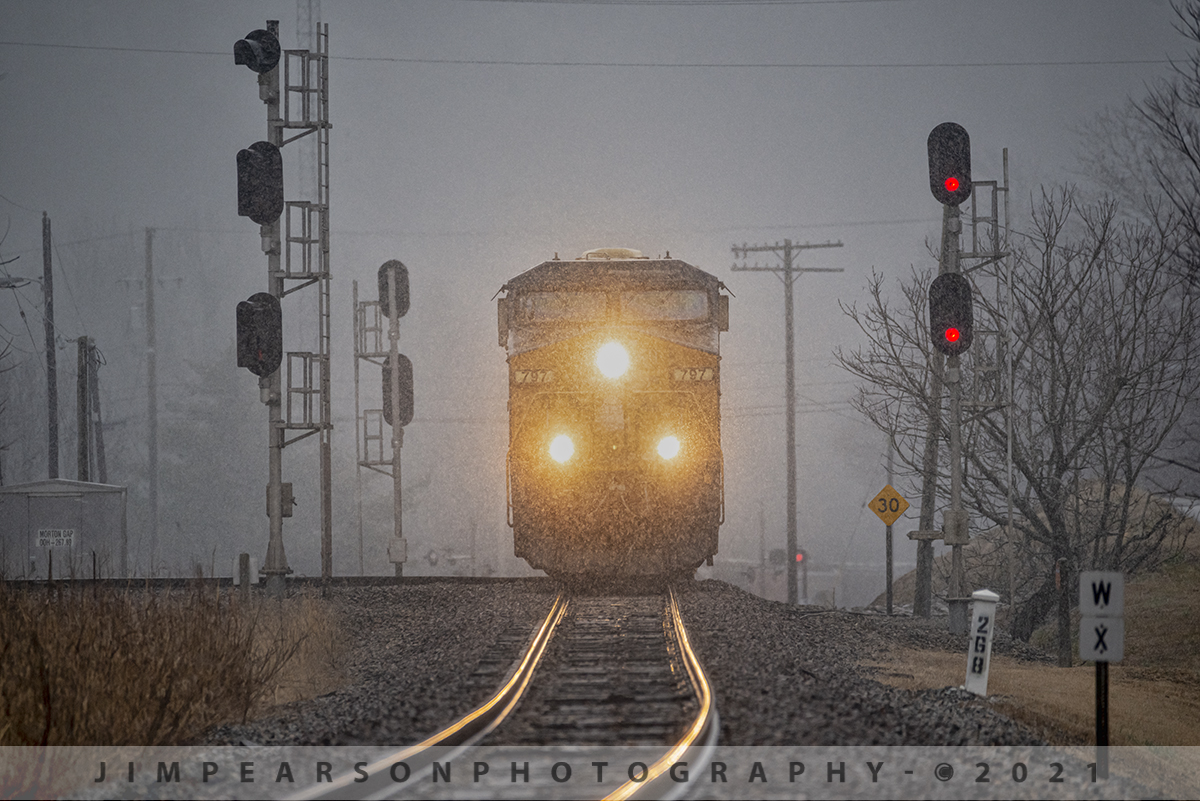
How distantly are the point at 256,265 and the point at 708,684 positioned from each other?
109569 millimetres

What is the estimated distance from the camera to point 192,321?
309 feet

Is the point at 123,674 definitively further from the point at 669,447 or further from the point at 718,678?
the point at 669,447

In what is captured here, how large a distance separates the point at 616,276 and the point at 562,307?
0.90 metres

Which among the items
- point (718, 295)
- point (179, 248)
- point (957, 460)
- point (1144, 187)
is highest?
point (179, 248)

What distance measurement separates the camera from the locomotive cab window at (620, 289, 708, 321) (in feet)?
52.1

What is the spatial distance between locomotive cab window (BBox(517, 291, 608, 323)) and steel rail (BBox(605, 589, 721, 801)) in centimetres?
699

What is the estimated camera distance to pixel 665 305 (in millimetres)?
15922

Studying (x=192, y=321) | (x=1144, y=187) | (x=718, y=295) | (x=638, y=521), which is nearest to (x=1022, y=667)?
(x=638, y=521)

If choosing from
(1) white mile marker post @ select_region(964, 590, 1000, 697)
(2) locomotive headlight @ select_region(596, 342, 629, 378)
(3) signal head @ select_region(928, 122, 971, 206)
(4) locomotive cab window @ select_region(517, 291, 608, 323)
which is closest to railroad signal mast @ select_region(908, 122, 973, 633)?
(3) signal head @ select_region(928, 122, 971, 206)

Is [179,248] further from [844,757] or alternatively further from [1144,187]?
[844,757]

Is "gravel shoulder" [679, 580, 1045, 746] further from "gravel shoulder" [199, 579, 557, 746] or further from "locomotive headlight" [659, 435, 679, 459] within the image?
"locomotive headlight" [659, 435, 679, 459]

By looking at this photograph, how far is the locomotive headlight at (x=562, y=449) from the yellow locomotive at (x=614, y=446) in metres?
0.01

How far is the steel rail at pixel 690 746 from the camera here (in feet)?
19.1

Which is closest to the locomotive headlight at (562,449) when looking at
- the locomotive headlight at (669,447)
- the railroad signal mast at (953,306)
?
the locomotive headlight at (669,447)
